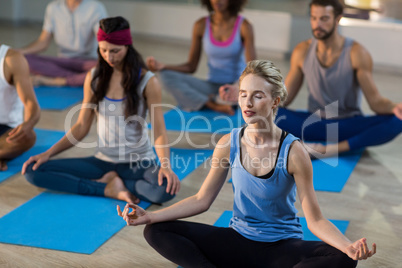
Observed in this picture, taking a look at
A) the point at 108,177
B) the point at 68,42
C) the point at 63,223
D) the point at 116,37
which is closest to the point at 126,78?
the point at 116,37

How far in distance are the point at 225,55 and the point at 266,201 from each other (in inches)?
98.9

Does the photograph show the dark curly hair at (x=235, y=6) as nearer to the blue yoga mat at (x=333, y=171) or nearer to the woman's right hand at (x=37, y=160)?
the blue yoga mat at (x=333, y=171)

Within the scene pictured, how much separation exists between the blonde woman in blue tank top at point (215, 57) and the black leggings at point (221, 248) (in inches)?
88.1

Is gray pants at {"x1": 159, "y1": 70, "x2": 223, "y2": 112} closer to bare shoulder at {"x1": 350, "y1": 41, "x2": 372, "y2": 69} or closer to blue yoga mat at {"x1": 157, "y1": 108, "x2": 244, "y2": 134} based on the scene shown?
blue yoga mat at {"x1": 157, "y1": 108, "x2": 244, "y2": 134}

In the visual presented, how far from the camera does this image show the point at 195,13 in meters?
7.27

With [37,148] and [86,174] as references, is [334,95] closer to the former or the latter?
[86,174]

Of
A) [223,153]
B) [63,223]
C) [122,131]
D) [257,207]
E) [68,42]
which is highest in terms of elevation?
[223,153]

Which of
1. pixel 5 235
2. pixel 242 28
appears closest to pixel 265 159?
pixel 5 235

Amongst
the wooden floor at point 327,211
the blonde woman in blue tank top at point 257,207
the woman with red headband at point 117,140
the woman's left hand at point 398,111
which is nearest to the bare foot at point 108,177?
the woman with red headband at point 117,140

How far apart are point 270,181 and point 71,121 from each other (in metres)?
2.51

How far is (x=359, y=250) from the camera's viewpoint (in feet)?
5.96

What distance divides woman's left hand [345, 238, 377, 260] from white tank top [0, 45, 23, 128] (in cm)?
225

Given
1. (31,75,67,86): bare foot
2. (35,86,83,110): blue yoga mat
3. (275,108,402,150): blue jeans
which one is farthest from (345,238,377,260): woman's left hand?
(31,75,67,86): bare foot

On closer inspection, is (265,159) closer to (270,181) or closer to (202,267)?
(270,181)
